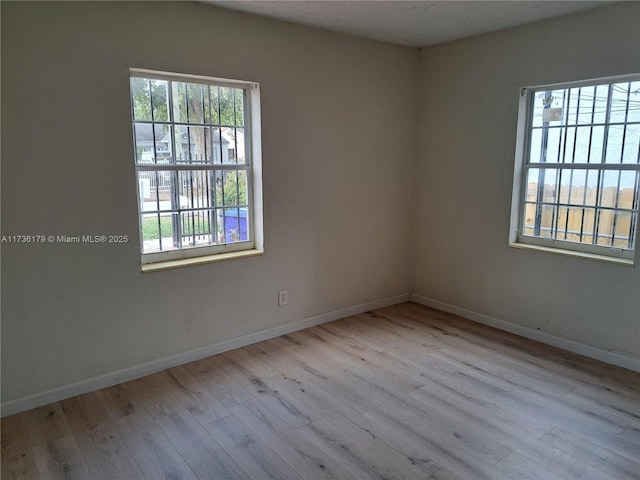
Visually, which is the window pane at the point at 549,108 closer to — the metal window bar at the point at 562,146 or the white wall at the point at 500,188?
the metal window bar at the point at 562,146

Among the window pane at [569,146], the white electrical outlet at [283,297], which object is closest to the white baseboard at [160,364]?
the white electrical outlet at [283,297]

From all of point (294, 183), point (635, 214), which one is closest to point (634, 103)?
point (635, 214)

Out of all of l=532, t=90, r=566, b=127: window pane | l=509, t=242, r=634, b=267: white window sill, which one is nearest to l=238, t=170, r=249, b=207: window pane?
l=509, t=242, r=634, b=267: white window sill

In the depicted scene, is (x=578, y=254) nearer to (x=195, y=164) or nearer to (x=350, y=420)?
(x=350, y=420)

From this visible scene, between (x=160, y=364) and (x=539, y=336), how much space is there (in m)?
2.96

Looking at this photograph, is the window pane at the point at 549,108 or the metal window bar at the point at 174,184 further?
the window pane at the point at 549,108

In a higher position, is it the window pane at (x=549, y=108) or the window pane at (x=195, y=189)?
the window pane at (x=549, y=108)

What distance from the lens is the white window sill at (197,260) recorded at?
10.0 ft

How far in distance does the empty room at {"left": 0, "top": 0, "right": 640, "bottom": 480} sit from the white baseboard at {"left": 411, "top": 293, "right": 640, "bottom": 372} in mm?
19

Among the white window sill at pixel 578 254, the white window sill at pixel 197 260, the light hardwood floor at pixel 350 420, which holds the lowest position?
the light hardwood floor at pixel 350 420

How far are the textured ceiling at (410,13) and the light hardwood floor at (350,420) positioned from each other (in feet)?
8.18

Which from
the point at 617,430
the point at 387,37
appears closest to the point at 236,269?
the point at 387,37

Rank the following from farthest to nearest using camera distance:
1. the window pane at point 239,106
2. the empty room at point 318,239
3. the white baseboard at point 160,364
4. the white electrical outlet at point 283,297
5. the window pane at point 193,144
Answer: the white electrical outlet at point 283,297
the window pane at point 239,106
the window pane at point 193,144
the white baseboard at point 160,364
the empty room at point 318,239

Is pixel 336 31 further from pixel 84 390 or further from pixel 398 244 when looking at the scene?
pixel 84 390
